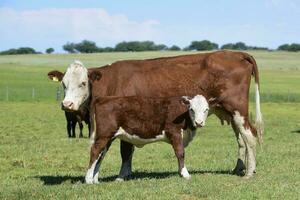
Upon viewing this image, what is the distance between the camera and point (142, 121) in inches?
442

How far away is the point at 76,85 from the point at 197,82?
2509 millimetres

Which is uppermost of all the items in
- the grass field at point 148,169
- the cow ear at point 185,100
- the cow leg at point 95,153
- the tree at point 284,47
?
the cow ear at point 185,100

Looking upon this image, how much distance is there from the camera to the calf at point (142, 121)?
11.1 meters

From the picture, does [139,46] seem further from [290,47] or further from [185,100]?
[185,100]

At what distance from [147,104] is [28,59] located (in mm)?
118630

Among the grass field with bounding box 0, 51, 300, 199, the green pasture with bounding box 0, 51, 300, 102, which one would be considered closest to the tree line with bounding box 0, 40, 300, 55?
the green pasture with bounding box 0, 51, 300, 102

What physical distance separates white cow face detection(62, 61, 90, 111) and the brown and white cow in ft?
1.02

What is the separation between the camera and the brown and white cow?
11.9 meters

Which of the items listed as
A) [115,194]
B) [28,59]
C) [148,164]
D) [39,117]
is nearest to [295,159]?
[148,164]

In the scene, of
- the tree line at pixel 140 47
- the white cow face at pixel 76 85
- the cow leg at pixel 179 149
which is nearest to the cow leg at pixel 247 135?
the cow leg at pixel 179 149

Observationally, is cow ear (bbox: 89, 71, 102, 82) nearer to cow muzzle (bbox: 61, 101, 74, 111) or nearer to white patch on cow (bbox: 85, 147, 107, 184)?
cow muzzle (bbox: 61, 101, 74, 111)

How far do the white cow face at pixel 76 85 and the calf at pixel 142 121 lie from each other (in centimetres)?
30

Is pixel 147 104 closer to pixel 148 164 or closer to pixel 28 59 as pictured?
pixel 148 164

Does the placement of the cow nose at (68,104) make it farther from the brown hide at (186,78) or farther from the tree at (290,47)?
the tree at (290,47)
